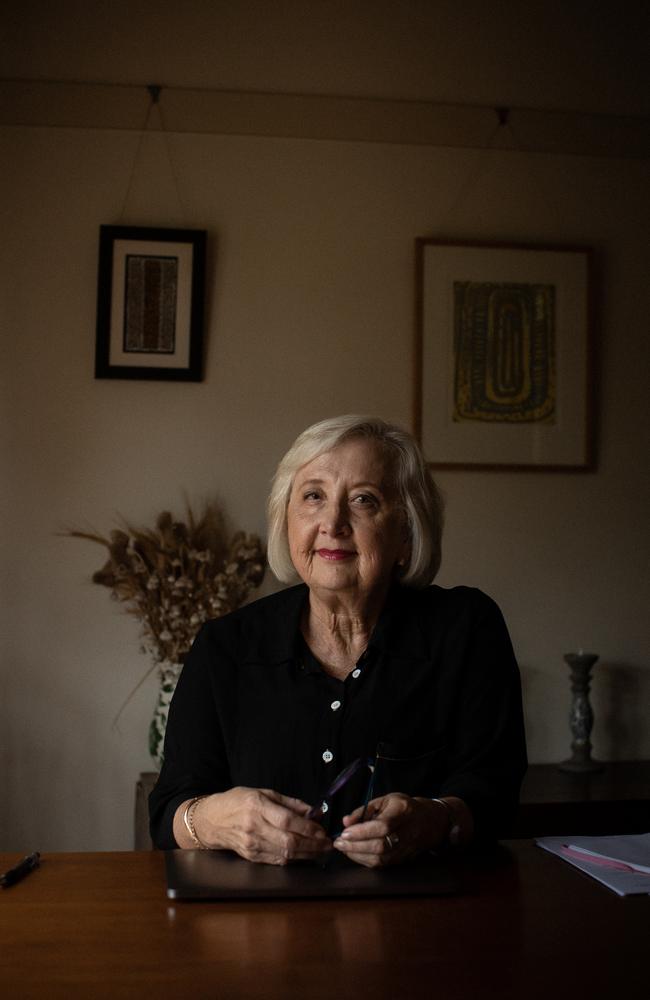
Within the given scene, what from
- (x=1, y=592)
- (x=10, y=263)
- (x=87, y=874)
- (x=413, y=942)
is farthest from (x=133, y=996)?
(x=10, y=263)

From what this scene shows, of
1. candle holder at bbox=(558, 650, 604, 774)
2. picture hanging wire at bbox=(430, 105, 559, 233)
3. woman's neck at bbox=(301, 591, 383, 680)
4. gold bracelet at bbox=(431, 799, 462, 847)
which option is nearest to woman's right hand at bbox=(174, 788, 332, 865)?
gold bracelet at bbox=(431, 799, 462, 847)

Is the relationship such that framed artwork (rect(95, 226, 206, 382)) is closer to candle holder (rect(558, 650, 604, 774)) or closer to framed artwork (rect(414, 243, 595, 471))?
framed artwork (rect(414, 243, 595, 471))

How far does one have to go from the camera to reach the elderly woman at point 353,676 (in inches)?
70.6

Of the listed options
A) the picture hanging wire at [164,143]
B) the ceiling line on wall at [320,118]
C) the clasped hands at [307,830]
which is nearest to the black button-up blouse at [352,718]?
the clasped hands at [307,830]

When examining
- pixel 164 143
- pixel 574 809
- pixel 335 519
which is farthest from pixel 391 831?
pixel 164 143

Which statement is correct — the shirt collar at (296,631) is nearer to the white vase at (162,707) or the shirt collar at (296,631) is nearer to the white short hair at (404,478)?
the white short hair at (404,478)

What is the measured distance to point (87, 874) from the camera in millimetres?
1386

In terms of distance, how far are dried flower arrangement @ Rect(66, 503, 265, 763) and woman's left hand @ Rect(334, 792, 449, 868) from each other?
4.96 ft

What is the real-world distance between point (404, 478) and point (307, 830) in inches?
32.3

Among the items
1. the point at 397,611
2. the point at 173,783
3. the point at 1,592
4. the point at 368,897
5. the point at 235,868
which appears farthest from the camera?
the point at 1,592

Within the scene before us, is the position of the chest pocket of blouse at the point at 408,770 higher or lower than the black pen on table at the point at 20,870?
higher

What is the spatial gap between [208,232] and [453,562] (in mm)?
1341

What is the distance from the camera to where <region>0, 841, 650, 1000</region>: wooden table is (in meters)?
1.01

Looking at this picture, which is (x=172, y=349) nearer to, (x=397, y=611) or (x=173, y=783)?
(x=397, y=611)
